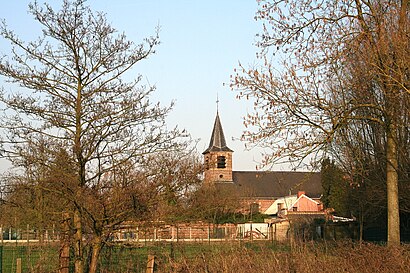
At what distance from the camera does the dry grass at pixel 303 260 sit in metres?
9.85

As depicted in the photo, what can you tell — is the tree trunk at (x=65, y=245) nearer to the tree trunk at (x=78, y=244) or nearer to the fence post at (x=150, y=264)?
the tree trunk at (x=78, y=244)

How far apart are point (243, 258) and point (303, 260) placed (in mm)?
1175

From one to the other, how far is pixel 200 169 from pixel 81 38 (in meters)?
3.34

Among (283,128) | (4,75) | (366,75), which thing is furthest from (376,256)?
(4,75)

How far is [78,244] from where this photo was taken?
1012 cm

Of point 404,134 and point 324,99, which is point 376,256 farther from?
point 404,134

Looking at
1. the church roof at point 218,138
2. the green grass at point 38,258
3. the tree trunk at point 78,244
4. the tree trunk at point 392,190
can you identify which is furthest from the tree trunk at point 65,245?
the church roof at point 218,138

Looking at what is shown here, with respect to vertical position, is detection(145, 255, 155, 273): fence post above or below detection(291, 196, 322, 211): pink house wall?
below

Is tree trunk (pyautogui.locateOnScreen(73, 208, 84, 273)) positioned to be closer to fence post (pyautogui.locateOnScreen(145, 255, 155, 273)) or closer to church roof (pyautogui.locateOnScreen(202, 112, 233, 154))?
fence post (pyautogui.locateOnScreen(145, 255, 155, 273))

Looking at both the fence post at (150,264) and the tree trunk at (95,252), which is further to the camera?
the fence post at (150,264)

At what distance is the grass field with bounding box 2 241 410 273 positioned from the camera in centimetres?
992

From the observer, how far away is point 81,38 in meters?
10.1

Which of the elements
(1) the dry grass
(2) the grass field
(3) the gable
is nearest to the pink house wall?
(3) the gable

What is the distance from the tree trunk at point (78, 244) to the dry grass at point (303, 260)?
1.73 meters
